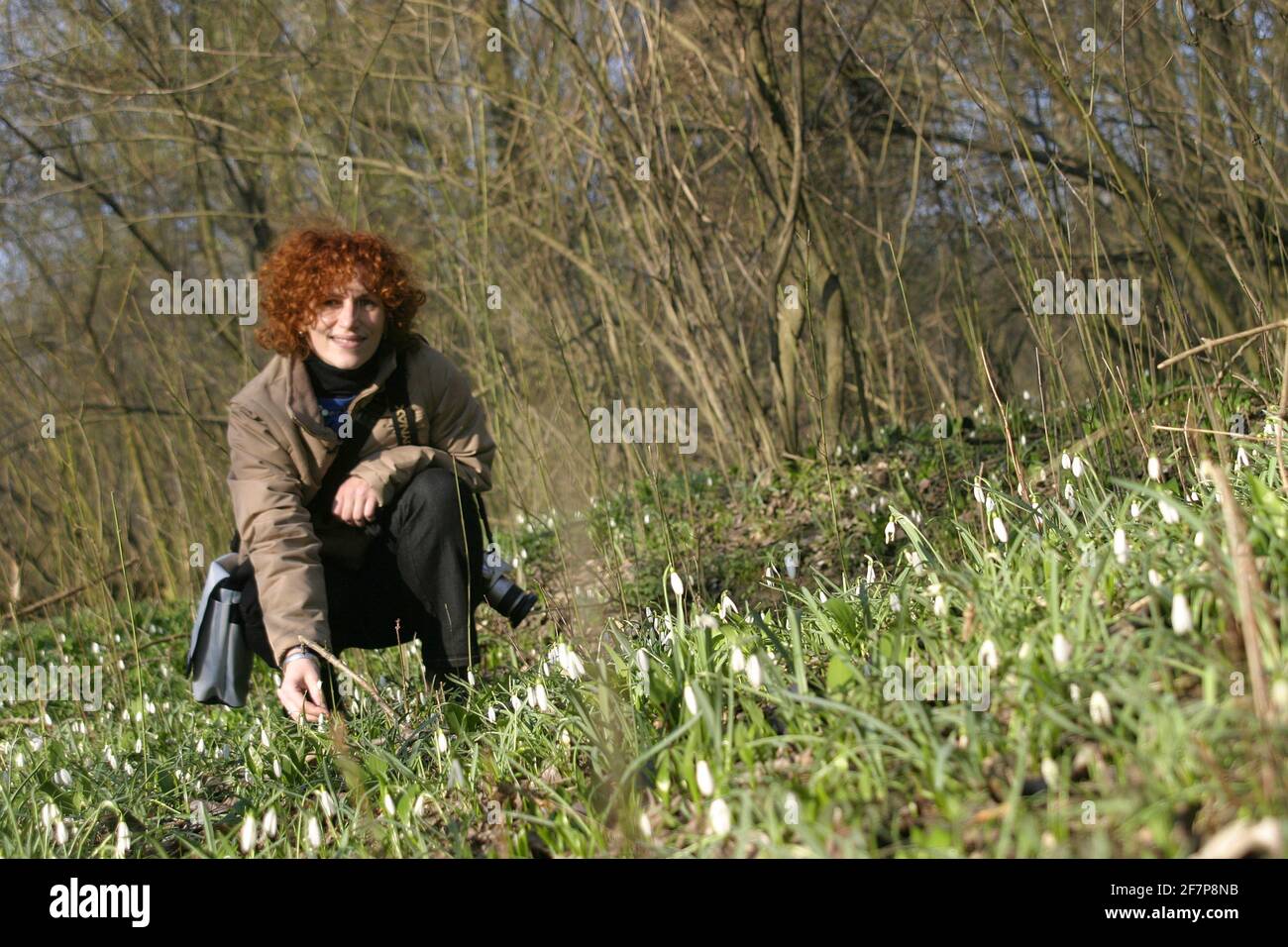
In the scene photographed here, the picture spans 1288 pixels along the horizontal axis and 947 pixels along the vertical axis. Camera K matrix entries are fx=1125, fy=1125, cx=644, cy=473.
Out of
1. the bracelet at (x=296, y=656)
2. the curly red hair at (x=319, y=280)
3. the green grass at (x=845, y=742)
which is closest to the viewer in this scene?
the green grass at (x=845, y=742)

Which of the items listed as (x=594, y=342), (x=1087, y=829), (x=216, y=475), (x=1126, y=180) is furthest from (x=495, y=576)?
(x=594, y=342)

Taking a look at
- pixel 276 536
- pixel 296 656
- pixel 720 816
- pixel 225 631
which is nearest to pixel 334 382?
pixel 276 536

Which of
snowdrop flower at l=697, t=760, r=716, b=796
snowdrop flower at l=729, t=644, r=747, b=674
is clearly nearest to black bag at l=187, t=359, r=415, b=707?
snowdrop flower at l=729, t=644, r=747, b=674

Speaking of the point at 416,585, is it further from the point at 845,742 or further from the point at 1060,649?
the point at 1060,649

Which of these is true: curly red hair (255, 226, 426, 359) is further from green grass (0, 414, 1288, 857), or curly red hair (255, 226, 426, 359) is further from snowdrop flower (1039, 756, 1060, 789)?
snowdrop flower (1039, 756, 1060, 789)

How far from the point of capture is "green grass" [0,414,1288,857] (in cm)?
160

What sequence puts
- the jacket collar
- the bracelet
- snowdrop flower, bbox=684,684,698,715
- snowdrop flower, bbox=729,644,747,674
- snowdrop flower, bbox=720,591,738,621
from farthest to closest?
the jacket collar, the bracelet, snowdrop flower, bbox=720,591,738,621, snowdrop flower, bbox=729,644,747,674, snowdrop flower, bbox=684,684,698,715

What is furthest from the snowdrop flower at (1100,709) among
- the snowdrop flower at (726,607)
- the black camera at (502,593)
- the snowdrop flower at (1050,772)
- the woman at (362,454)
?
the black camera at (502,593)

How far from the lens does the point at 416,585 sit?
3.54 meters

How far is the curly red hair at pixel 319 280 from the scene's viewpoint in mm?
3549

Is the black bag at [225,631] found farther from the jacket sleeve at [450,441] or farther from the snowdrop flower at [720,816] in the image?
the snowdrop flower at [720,816]

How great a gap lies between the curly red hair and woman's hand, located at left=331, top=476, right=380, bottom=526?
1.53 ft

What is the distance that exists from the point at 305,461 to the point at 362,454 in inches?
8.6
